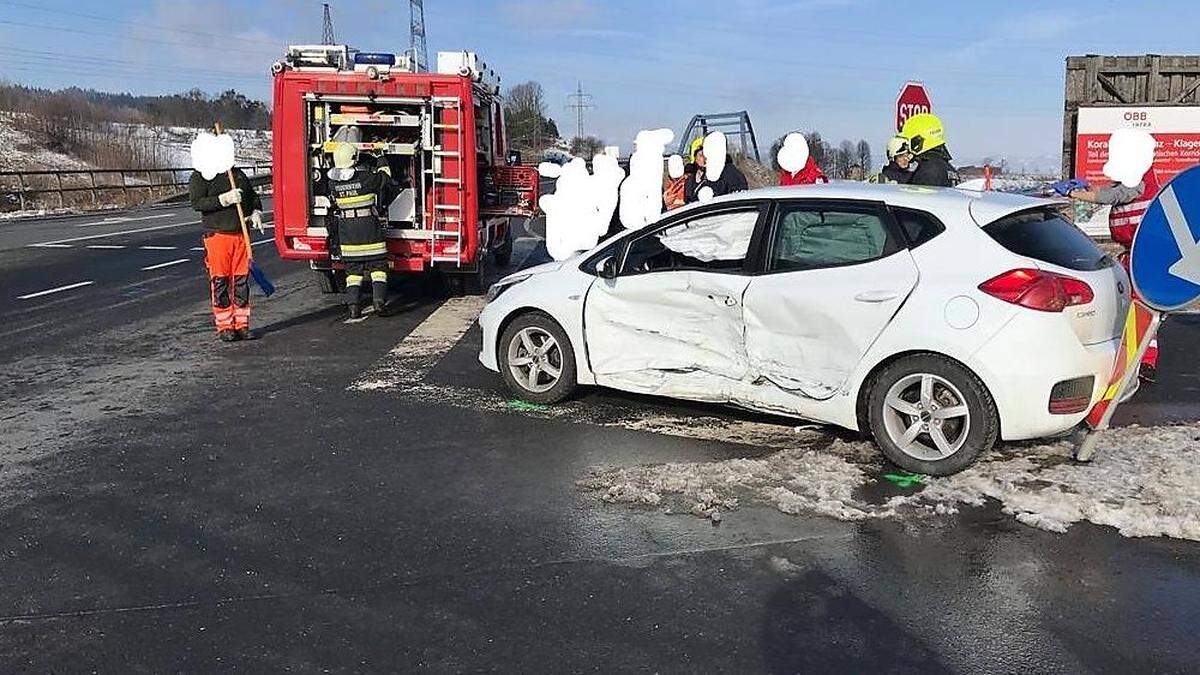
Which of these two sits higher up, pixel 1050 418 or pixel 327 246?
pixel 327 246

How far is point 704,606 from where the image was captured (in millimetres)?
3783

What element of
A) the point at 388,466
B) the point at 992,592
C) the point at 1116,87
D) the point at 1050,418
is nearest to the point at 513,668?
the point at 992,592

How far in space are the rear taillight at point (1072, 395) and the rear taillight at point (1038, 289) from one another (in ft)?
1.28

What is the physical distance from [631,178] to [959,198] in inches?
198

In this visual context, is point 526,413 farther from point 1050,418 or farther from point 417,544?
point 1050,418

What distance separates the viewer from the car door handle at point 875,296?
5.34m

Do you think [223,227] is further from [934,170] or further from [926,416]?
[926,416]

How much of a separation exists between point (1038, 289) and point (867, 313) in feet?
2.82

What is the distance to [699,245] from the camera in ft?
20.5

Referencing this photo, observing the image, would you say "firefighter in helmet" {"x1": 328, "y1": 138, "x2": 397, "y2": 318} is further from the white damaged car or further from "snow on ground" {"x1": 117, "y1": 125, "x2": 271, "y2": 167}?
"snow on ground" {"x1": 117, "y1": 125, "x2": 271, "y2": 167}

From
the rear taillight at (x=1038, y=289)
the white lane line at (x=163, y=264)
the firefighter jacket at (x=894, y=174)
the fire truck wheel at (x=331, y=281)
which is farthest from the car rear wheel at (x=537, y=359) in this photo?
the white lane line at (x=163, y=264)

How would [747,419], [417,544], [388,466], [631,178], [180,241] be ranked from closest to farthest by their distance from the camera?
[417,544], [388,466], [747,419], [631,178], [180,241]

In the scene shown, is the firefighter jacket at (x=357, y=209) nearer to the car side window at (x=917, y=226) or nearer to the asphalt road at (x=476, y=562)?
the asphalt road at (x=476, y=562)

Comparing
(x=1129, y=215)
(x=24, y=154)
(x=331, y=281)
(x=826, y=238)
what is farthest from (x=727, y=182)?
(x=24, y=154)
